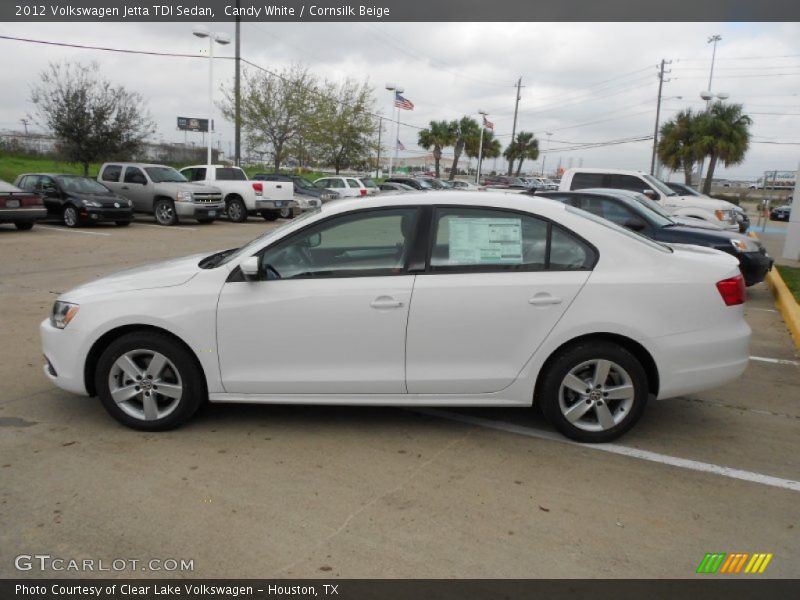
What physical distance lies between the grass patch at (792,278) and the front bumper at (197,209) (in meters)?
15.1

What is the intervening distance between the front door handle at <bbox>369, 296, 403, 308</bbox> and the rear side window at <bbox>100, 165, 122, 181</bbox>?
61.2 ft

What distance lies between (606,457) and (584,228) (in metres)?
1.49

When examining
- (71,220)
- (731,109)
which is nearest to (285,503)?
(71,220)

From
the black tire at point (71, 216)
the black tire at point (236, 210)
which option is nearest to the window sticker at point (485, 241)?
the black tire at point (71, 216)

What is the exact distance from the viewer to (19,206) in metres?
16.0

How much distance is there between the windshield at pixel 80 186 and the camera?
1788 centimetres

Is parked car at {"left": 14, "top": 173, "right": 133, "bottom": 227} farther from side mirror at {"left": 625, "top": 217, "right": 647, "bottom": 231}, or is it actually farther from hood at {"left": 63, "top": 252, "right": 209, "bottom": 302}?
hood at {"left": 63, "top": 252, "right": 209, "bottom": 302}

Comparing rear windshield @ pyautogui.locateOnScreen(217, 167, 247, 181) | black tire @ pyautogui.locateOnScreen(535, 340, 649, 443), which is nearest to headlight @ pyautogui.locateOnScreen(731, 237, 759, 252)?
black tire @ pyautogui.locateOnScreen(535, 340, 649, 443)

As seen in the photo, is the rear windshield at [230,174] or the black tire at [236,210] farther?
the rear windshield at [230,174]

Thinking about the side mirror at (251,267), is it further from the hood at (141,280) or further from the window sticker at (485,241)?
the window sticker at (485,241)

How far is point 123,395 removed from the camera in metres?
4.29

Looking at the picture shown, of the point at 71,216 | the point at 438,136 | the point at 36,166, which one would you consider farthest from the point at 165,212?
the point at 438,136

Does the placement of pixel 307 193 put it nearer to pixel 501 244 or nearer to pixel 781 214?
pixel 501 244

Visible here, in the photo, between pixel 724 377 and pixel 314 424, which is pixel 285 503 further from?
pixel 724 377
